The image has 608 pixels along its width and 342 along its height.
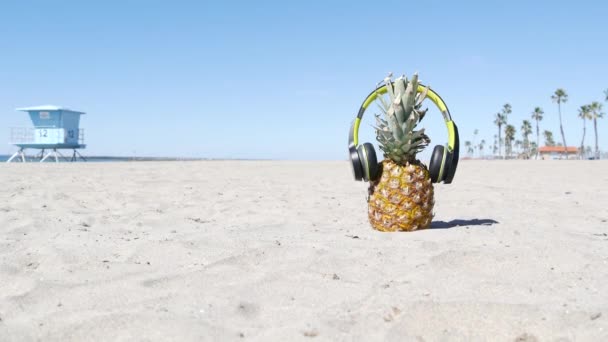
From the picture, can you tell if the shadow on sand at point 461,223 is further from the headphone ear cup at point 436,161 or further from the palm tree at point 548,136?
the palm tree at point 548,136

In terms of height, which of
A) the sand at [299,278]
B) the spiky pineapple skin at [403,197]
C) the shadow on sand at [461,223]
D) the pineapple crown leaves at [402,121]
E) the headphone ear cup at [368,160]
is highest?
the pineapple crown leaves at [402,121]

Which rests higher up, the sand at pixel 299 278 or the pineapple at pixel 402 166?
the pineapple at pixel 402 166

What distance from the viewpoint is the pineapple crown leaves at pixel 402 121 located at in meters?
4.84

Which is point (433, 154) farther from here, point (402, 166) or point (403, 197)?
point (403, 197)

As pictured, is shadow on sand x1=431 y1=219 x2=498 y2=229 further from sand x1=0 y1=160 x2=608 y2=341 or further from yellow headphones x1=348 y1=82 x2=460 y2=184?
yellow headphones x1=348 y1=82 x2=460 y2=184

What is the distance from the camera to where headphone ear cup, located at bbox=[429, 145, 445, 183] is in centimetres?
495

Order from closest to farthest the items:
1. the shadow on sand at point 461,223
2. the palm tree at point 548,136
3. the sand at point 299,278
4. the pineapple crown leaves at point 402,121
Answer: the sand at point 299,278
the pineapple crown leaves at point 402,121
the shadow on sand at point 461,223
the palm tree at point 548,136

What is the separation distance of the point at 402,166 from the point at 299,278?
2088mm

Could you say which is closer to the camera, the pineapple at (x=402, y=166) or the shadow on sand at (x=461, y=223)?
the pineapple at (x=402, y=166)

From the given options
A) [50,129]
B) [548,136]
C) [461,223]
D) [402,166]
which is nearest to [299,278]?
[402,166]

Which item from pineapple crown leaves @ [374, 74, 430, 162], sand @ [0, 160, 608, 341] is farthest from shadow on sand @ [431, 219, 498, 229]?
pineapple crown leaves @ [374, 74, 430, 162]

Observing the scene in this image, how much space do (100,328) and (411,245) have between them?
2599mm

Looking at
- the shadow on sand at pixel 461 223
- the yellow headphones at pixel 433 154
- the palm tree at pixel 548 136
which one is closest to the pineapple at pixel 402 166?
the yellow headphones at pixel 433 154

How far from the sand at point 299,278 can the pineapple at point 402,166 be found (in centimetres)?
27
